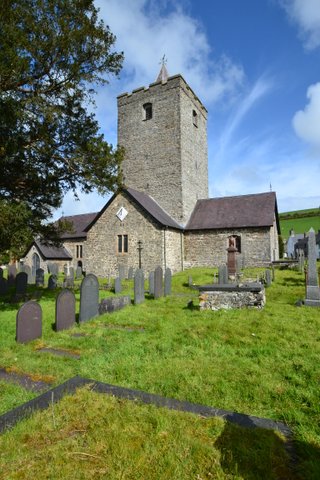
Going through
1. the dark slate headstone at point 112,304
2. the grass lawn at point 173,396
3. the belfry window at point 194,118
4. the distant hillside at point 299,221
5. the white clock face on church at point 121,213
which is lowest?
the grass lawn at point 173,396

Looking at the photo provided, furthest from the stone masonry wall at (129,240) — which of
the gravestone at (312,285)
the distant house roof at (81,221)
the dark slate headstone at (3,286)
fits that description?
the gravestone at (312,285)

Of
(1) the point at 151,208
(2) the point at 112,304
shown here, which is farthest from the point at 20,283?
(1) the point at 151,208

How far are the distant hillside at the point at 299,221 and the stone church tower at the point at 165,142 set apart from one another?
132 ft

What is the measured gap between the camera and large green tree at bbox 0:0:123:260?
809 cm

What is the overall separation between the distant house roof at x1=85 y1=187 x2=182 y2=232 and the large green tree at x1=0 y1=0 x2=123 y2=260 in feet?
28.7

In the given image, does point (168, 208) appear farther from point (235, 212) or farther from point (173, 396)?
point (173, 396)

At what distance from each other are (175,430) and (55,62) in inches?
398

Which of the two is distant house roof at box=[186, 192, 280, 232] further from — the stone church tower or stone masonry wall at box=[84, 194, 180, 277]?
stone masonry wall at box=[84, 194, 180, 277]

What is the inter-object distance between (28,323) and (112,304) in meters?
3.09

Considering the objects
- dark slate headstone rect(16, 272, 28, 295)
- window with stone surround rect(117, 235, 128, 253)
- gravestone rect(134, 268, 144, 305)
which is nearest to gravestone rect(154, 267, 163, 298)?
gravestone rect(134, 268, 144, 305)

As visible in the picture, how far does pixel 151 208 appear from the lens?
21172 millimetres

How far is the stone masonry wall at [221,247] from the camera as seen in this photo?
20141mm

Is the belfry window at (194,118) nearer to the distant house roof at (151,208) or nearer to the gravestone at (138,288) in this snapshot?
the distant house roof at (151,208)

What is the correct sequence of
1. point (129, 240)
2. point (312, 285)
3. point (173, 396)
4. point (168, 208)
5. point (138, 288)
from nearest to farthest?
point (173, 396), point (312, 285), point (138, 288), point (129, 240), point (168, 208)
